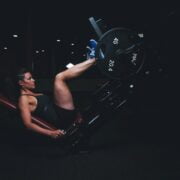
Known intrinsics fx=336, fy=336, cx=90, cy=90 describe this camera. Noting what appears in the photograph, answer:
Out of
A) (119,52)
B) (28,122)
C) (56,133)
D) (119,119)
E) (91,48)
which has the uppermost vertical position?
(91,48)

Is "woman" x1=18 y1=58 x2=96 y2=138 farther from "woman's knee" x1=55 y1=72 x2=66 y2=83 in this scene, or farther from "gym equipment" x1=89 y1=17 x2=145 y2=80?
"gym equipment" x1=89 y1=17 x2=145 y2=80

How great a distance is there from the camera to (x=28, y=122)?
3855 mm

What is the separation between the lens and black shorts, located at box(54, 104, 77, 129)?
161 inches

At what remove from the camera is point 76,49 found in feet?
43.8

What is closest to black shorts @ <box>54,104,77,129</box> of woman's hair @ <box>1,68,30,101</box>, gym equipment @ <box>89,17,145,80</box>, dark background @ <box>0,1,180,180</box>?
dark background @ <box>0,1,180,180</box>

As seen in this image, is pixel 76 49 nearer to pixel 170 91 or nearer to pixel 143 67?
pixel 170 91

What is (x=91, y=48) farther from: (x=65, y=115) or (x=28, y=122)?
(x=28, y=122)

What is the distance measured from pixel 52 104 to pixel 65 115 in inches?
10.1

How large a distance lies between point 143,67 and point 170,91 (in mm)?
3119

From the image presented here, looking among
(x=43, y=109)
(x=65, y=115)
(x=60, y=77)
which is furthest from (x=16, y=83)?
(x=65, y=115)

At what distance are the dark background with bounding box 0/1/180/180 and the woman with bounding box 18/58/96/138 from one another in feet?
0.95

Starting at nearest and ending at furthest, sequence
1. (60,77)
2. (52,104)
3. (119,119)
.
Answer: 1. (60,77)
2. (52,104)
3. (119,119)

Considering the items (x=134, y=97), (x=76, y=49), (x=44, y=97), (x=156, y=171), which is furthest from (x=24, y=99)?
(x=76, y=49)

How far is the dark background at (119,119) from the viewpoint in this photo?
3.49 metres
